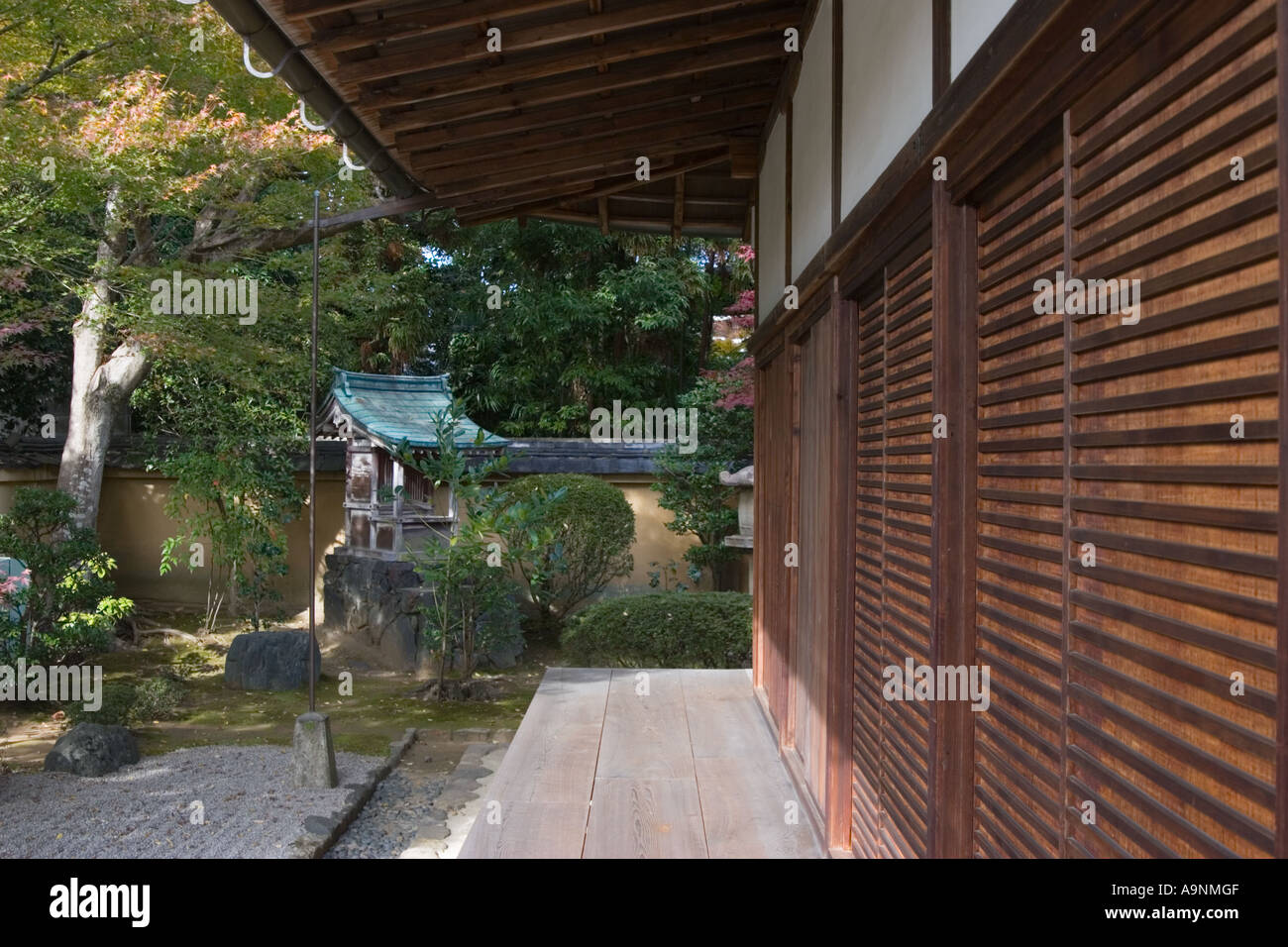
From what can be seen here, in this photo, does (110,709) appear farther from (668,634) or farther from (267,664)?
(668,634)

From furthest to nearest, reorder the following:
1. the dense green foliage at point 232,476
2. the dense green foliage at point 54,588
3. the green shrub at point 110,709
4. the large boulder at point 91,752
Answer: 1. the dense green foliage at point 232,476
2. the dense green foliage at point 54,588
3. the green shrub at point 110,709
4. the large boulder at point 91,752

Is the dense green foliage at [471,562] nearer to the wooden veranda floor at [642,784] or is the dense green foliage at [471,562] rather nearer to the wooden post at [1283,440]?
the wooden veranda floor at [642,784]

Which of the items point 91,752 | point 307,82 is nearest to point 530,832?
point 307,82

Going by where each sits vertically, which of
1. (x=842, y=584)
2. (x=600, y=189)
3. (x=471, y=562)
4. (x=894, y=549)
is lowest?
(x=471, y=562)

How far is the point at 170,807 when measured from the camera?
18.2 feet

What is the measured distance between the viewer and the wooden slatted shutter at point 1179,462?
2.86ft

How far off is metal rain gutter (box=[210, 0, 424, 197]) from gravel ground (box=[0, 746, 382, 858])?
3316 mm

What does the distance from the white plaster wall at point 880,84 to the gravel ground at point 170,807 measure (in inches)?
164

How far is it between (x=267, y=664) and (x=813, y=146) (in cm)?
727

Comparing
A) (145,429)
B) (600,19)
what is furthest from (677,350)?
(600,19)

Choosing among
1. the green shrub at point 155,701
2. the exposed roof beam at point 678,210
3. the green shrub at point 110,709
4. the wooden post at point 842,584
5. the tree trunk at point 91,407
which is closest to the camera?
the wooden post at point 842,584

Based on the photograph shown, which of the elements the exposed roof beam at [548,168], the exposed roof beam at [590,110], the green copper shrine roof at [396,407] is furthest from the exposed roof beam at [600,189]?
the green copper shrine roof at [396,407]
